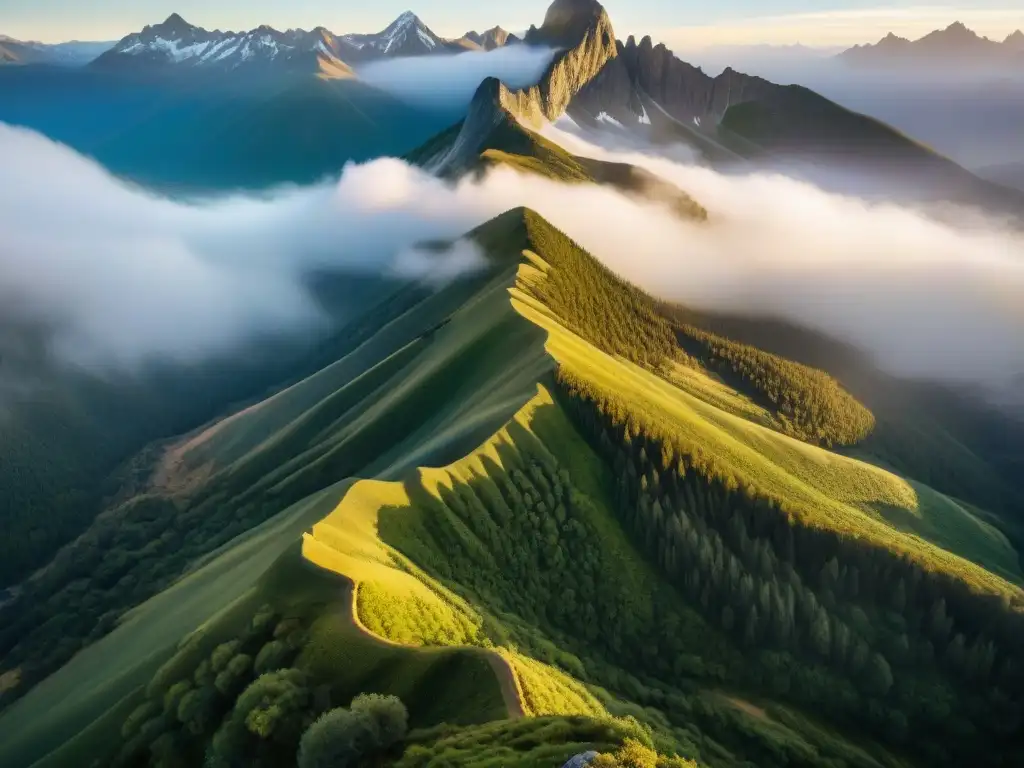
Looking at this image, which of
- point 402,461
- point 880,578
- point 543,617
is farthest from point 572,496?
point 880,578

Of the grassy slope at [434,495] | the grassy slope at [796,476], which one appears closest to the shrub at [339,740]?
the grassy slope at [434,495]

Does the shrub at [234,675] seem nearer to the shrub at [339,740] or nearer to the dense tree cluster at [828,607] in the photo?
the shrub at [339,740]

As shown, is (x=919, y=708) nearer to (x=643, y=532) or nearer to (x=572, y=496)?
(x=643, y=532)

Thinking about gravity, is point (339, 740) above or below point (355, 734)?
below

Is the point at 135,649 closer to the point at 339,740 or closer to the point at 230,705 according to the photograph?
the point at 230,705

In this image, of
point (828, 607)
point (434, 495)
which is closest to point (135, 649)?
point (434, 495)
